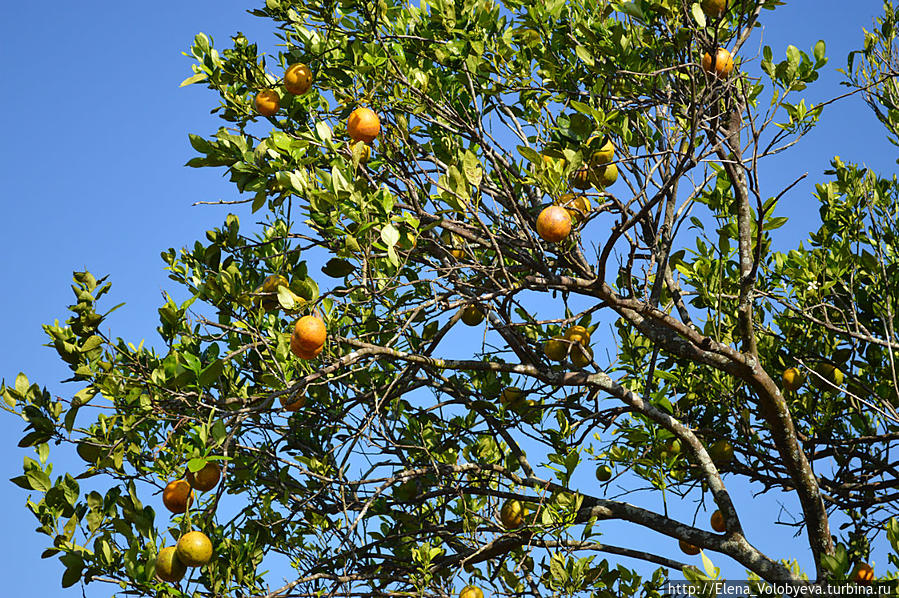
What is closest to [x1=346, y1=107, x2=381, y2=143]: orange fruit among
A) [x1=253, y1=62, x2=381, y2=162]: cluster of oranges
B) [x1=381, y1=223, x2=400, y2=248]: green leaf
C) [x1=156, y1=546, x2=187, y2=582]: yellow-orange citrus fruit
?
[x1=253, y1=62, x2=381, y2=162]: cluster of oranges

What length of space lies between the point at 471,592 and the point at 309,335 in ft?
6.58

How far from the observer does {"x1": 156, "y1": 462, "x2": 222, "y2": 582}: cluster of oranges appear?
382cm

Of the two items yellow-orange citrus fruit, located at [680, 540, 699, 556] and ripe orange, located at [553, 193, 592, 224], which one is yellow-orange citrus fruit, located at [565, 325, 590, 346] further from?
yellow-orange citrus fruit, located at [680, 540, 699, 556]

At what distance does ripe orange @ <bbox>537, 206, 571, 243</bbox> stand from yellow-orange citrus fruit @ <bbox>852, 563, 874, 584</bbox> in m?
2.73

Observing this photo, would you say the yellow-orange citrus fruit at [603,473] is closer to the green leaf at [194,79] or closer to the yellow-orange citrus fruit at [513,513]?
the yellow-orange citrus fruit at [513,513]

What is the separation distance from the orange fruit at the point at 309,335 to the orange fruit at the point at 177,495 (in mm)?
895

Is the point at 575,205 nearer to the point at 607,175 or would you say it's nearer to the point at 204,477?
the point at 607,175

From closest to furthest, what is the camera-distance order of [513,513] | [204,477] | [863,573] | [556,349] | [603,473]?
[204,477]
[863,573]
[556,349]
[513,513]
[603,473]

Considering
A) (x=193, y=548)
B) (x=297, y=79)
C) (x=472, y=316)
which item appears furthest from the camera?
(x=472, y=316)

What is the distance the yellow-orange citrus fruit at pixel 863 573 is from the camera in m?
4.92

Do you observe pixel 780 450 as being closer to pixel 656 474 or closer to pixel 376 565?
pixel 656 474

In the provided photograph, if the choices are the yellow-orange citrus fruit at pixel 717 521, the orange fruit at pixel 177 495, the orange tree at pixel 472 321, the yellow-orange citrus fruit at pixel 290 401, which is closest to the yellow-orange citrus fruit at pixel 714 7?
the orange tree at pixel 472 321

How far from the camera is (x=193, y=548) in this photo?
3797 mm

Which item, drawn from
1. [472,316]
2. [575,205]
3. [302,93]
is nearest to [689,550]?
[472,316]
